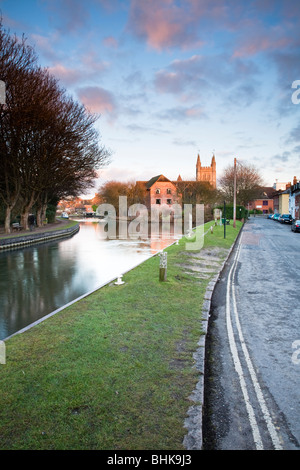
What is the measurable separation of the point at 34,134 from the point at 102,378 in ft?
92.8

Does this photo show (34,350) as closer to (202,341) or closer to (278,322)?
(202,341)

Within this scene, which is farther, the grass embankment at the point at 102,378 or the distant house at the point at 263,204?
the distant house at the point at 263,204

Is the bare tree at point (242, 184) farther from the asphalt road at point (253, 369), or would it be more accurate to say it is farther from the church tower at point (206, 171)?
the asphalt road at point (253, 369)

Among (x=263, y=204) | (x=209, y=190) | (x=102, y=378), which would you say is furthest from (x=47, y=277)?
(x=263, y=204)

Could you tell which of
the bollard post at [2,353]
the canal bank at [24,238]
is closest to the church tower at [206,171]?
the canal bank at [24,238]

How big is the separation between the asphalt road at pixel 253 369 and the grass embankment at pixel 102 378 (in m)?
0.45

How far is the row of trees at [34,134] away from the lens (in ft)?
78.0

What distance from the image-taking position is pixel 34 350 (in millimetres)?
5613

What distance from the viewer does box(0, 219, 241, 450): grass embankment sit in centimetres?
354

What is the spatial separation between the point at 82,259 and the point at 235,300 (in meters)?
11.0

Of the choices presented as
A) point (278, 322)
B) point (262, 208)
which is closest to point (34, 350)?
point (278, 322)

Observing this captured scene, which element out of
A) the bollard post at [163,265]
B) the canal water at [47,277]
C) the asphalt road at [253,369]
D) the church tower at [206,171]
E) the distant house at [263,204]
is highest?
the church tower at [206,171]

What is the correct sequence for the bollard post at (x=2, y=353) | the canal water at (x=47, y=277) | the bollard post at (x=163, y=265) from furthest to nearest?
the bollard post at (x=163, y=265), the canal water at (x=47, y=277), the bollard post at (x=2, y=353)
